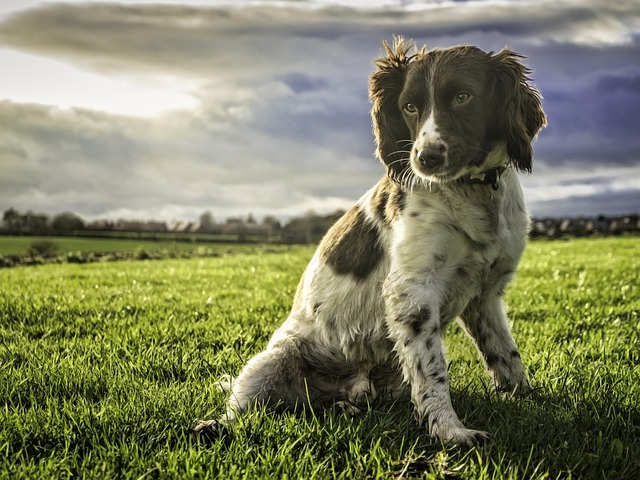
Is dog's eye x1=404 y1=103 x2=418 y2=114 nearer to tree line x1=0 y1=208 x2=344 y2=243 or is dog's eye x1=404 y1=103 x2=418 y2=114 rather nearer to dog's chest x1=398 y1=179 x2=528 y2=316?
dog's chest x1=398 y1=179 x2=528 y2=316

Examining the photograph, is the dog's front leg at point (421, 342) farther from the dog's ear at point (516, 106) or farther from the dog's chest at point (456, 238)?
the dog's ear at point (516, 106)

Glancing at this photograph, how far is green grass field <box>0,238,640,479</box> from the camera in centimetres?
334

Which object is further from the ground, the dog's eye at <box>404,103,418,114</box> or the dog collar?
the dog's eye at <box>404,103,418,114</box>

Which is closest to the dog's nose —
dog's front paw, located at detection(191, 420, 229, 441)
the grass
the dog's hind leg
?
the dog's hind leg

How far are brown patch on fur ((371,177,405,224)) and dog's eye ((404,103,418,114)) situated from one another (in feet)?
1.56

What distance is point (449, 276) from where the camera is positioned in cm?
400

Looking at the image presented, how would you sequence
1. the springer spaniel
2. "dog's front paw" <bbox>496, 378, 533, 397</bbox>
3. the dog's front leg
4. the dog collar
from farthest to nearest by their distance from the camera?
"dog's front paw" <bbox>496, 378, 533, 397</bbox>, the dog collar, the springer spaniel, the dog's front leg

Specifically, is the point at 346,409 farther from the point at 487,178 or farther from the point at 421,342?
the point at 487,178

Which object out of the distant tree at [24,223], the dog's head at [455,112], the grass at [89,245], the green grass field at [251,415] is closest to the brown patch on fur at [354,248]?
the dog's head at [455,112]

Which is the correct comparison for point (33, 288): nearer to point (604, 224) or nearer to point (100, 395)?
point (100, 395)

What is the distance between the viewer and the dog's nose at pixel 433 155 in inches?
149

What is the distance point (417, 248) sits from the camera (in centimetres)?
393

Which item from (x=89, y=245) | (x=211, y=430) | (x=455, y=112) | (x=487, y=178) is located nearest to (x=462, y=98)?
(x=455, y=112)

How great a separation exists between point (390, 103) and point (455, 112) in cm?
62
